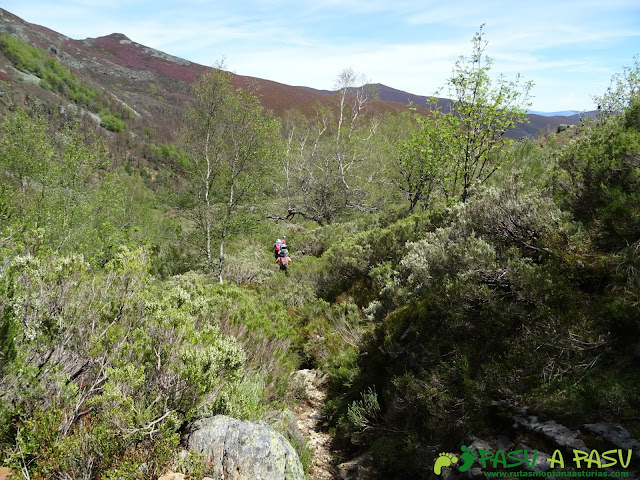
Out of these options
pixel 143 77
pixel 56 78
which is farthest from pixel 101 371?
pixel 143 77

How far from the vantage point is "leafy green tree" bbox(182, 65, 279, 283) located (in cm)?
1504

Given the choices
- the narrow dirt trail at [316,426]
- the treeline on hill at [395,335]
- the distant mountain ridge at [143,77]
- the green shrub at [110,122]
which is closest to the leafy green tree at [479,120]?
the treeline on hill at [395,335]

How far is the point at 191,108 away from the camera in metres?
15.0

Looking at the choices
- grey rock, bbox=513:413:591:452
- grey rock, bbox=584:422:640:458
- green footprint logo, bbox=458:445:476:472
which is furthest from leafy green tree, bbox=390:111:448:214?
grey rock, bbox=584:422:640:458

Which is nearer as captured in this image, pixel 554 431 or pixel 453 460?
pixel 554 431

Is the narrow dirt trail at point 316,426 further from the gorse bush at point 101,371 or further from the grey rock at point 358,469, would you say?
the gorse bush at point 101,371

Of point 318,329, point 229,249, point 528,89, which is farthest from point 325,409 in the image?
point 229,249

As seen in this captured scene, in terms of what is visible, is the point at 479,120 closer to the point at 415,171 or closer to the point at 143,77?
the point at 415,171

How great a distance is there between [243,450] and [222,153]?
14.1 m

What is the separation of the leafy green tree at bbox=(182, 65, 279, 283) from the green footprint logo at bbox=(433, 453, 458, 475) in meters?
12.8

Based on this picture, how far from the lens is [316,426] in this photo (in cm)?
590

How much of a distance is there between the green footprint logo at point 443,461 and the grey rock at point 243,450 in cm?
131

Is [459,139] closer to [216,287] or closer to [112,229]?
[216,287]

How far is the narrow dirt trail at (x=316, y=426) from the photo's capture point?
15.9ft
